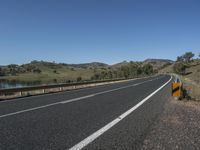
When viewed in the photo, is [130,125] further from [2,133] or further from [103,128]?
[2,133]

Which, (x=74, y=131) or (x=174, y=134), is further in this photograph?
(x=74, y=131)

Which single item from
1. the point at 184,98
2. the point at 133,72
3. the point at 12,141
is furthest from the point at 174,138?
the point at 133,72

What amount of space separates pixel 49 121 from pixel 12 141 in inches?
81.3

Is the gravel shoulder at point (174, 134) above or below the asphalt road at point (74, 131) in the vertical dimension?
below

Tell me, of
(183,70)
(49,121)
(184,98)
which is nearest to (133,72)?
(183,70)

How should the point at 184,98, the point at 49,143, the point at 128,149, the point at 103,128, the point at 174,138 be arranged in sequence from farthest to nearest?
1. the point at 184,98
2. the point at 103,128
3. the point at 174,138
4. the point at 49,143
5. the point at 128,149

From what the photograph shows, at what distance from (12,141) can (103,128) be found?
7.58ft

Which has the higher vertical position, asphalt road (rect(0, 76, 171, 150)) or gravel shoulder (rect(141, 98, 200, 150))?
asphalt road (rect(0, 76, 171, 150))

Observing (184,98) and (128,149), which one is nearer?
(128,149)

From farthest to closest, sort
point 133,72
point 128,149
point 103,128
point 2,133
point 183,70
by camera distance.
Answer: point 183,70, point 133,72, point 103,128, point 2,133, point 128,149

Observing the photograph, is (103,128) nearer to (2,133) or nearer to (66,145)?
(66,145)

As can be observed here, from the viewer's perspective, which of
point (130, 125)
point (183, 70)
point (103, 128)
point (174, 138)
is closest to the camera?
point (174, 138)

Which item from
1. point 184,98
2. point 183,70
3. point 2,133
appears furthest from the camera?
point 183,70

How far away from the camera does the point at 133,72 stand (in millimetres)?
105750
